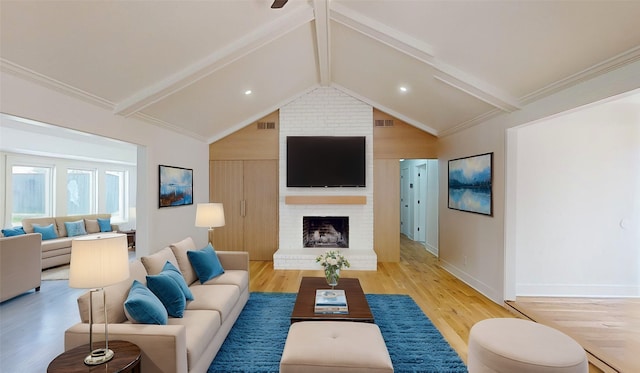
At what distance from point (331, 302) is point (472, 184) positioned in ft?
9.62

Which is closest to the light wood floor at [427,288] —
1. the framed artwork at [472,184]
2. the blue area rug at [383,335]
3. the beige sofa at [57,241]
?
the blue area rug at [383,335]

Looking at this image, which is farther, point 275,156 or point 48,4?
point 275,156

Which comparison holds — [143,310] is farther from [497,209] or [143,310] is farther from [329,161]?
[329,161]

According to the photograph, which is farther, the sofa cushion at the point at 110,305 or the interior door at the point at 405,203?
the interior door at the point at 405,203

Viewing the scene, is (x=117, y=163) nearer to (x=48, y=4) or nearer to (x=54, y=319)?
(x=54, y=319)

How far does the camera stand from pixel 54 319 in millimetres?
3395

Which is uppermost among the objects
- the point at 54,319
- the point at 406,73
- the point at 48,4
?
the point at 406,73

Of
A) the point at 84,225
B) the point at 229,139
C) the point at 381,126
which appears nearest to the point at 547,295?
the point at 381,126

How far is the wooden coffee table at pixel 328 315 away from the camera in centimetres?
259

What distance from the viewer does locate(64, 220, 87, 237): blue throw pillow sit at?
639cm

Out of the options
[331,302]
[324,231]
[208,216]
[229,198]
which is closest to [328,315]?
[331,302]

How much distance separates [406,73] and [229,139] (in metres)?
3.74

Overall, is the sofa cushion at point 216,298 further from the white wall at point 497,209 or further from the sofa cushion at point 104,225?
the sofa cushion at point 104,225

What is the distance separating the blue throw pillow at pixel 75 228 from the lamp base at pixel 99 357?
6109mm
